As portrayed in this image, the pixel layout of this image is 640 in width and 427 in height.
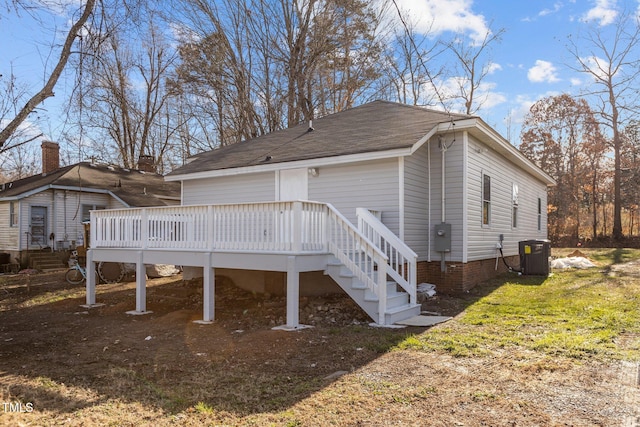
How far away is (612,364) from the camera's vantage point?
15.6 feet

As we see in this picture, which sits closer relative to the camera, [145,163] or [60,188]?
[60,188]

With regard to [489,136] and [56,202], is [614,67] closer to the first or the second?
[489,136]

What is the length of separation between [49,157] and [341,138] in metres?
17.0

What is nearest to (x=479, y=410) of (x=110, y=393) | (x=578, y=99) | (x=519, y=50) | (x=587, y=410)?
(x=587, y=410)

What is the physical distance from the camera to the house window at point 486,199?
11305mm

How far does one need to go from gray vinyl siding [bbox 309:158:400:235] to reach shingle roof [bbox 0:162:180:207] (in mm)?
11052

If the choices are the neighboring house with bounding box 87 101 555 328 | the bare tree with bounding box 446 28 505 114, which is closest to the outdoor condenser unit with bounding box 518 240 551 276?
A: the neighboring house with bounding box 87 101 555 328

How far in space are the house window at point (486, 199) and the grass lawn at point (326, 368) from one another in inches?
122

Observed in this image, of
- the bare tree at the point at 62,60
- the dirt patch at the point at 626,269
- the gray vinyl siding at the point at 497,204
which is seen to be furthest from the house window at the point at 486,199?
the bare tree at the point at 62,60

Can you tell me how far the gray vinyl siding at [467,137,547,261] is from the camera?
10.5 metres

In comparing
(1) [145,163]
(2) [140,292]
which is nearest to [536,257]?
(2) [140,292]

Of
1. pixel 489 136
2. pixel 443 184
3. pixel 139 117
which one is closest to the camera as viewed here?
pixel 443 184

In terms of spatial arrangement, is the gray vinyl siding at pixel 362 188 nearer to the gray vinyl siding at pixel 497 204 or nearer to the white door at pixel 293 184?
the white door at pixel 293 184

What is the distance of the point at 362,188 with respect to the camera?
9859mm
